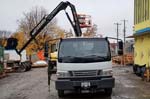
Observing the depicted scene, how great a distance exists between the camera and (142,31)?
28.0 m

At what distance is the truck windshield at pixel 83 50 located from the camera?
52.8 feet

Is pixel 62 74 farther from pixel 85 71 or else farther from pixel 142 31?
pixel 142 31

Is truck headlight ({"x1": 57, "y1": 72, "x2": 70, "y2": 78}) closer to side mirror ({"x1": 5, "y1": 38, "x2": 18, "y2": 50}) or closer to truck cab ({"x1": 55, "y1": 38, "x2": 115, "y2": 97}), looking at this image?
truck cab ({"x1": 55, "y1": 38, "x2": 115, "y2": 97})

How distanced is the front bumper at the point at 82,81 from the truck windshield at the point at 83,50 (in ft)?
2.25

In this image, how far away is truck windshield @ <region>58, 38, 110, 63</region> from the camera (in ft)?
52.8

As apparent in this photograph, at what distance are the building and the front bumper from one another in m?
10.5

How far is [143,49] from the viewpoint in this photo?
2883cm

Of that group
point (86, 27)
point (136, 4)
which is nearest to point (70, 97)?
point (136, 4)

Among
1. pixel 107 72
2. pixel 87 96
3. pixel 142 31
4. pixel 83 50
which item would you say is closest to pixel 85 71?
pixel 107 72

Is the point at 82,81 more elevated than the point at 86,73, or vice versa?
the point at 86,73

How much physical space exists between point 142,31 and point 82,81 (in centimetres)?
1302

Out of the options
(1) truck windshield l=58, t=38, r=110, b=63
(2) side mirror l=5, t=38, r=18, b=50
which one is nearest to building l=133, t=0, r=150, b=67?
(1) truck windshield l=58, t=38, r=110, b=63

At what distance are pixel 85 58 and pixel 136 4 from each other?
17142mm

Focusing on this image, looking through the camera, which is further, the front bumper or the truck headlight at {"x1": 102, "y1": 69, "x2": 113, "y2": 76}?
the truck headlight at {"x1": 102, "y1": 69, "x2": 113, "y2": 76}
